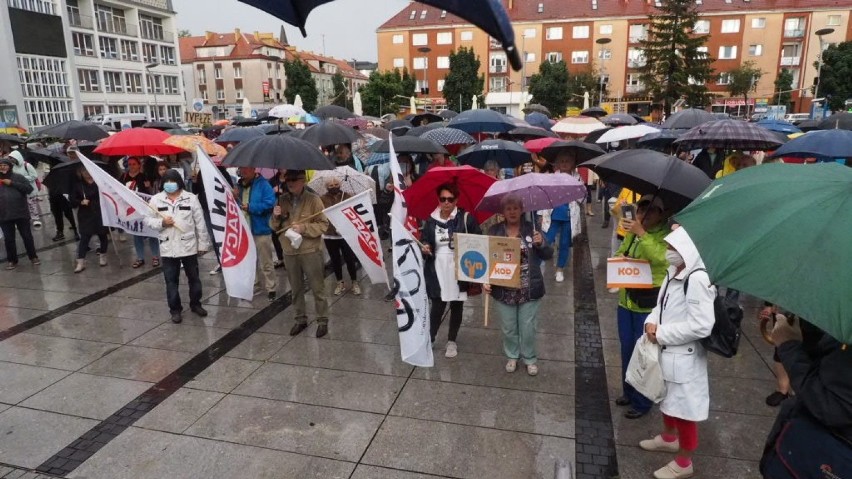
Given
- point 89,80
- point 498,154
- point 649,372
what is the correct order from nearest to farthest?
1. point 649,372
2. point 498,154
3. point 89,80

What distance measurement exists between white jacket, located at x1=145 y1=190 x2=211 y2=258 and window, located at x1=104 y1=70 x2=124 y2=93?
172ft

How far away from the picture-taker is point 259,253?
23.6 ft

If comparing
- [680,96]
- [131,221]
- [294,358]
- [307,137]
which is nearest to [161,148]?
[131,221]

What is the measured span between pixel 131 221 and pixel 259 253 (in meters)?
2.10

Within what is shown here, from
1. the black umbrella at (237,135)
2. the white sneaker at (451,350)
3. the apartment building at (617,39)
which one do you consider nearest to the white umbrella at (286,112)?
the black umbrella at (237,135)

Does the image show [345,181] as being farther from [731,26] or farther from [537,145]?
[731,26]

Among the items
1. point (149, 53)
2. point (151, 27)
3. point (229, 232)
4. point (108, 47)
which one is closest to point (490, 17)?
point (229, 232)

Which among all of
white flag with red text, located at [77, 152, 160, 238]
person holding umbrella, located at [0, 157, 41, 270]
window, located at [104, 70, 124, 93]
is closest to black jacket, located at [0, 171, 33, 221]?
person holding umbrella, located at [0, 157, 41, 270]

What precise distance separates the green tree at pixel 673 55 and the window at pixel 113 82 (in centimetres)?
4567

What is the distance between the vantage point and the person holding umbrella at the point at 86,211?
28.0 feet

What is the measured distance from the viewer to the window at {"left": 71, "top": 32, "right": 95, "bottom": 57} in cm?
4722

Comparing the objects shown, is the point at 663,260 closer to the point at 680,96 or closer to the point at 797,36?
the point at 680,96

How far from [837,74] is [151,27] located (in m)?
64.5

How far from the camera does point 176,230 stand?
640cm
